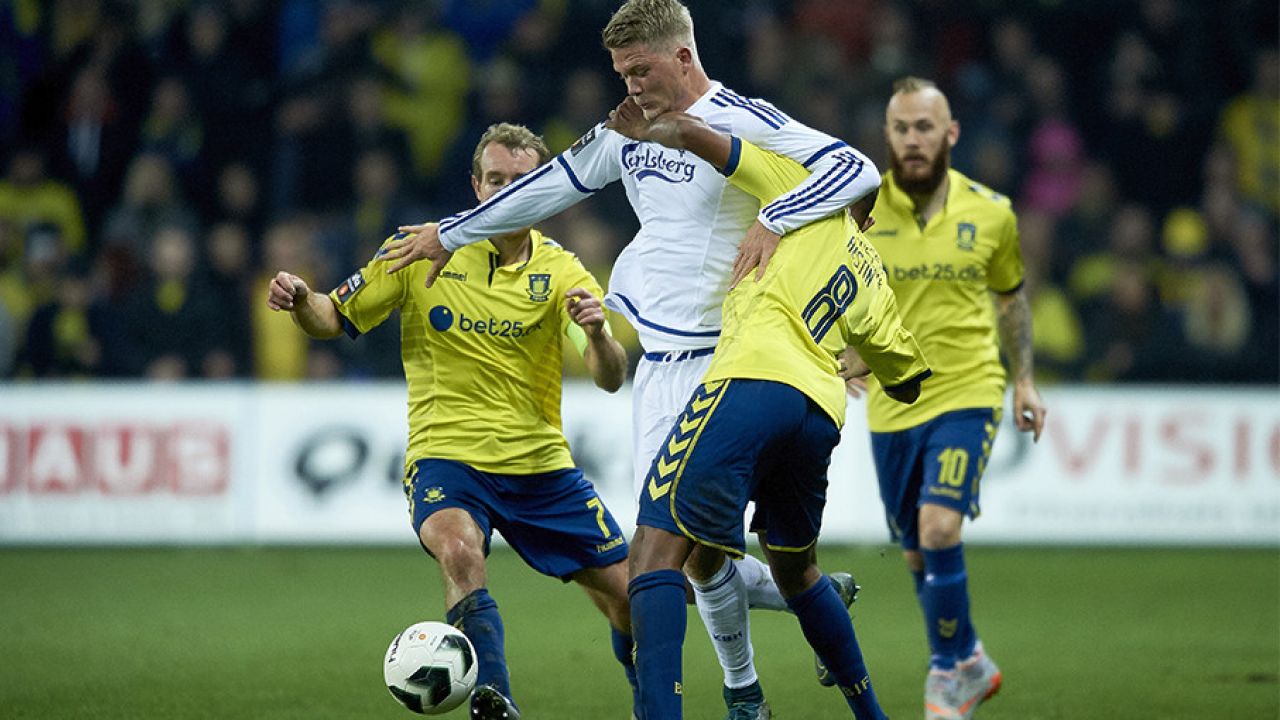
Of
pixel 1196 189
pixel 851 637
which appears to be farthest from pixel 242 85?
pixel 851 637

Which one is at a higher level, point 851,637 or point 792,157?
point 792,157

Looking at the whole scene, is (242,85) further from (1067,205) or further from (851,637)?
(851,637)

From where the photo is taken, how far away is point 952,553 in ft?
21.7

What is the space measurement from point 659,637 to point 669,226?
1523 millimetres

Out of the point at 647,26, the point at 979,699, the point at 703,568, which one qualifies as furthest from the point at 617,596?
the point at 647,26

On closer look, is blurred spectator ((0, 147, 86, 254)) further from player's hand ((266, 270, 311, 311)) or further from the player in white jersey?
the player in white jersey

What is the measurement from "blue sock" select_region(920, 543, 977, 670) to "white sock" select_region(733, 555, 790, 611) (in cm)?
71

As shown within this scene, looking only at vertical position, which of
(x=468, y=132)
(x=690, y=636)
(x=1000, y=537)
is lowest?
(x=1000, y=537)

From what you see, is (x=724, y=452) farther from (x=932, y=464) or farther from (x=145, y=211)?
(x=145, y=211)

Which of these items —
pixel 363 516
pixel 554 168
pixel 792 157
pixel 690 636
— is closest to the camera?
pixel 792 157

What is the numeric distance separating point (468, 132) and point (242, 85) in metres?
1.98

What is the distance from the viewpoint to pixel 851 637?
5.29 metres

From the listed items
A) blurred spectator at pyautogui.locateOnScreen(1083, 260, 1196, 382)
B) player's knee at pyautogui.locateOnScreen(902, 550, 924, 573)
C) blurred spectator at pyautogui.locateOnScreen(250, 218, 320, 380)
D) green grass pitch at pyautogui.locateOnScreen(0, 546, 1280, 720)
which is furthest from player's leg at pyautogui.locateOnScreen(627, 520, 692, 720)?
blurred spectator at pyautogui.locateOnScreen(1083, 260, 1196, 382)

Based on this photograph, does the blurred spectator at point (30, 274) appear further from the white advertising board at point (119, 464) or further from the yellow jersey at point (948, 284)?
the yellow jersey at point (948, 284)
